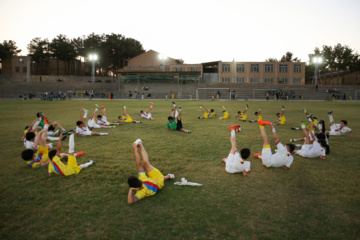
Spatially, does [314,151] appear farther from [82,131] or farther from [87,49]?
[87,49]

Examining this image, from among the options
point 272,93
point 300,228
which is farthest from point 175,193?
point 272,93

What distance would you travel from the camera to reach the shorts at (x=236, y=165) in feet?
20.4

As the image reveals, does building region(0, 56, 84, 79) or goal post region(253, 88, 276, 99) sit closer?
goal post region(253, 88, 276, 99)

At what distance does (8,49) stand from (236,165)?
284 ft

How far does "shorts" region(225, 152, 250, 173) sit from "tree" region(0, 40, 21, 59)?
83827 millimetres

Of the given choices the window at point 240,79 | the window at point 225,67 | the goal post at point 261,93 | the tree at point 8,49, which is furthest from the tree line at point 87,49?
the goal post at point 261,93

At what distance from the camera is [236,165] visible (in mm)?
6219

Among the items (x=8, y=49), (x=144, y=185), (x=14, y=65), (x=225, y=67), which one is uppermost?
(x=8, y=49)

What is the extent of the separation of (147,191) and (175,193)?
653 millimetres

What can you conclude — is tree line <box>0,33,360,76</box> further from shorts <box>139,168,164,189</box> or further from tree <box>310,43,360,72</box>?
shorts <box>139,168,164,189</box>

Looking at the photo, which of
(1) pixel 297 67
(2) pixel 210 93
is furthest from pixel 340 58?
(2) pixel 210 93

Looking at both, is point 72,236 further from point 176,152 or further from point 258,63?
point 258,63

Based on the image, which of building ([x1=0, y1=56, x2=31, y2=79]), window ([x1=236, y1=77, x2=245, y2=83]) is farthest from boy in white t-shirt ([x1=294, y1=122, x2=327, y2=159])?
building ([x1=0, y1=56, x2=31, y2=79])

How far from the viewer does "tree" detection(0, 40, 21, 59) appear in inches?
2633
